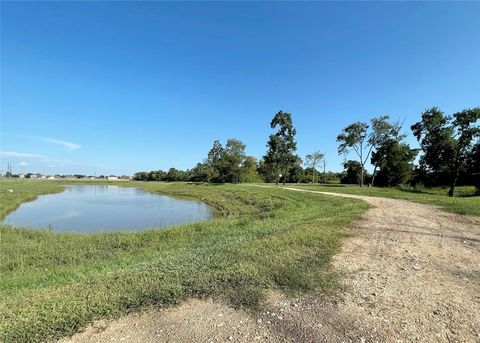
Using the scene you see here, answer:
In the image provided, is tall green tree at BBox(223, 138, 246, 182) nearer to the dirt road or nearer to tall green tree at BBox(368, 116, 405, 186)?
tall green tree at BBox(368, 116, 405, 186)

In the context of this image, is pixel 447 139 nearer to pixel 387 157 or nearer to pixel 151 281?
pixel 387 157

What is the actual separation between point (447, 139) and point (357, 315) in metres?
32.6

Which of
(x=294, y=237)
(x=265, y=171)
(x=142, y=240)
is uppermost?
(x=265, y=171)

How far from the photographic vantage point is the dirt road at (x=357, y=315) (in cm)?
330

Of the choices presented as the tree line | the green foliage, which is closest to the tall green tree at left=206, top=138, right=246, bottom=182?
the tree line

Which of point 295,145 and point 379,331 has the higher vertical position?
point 295,145

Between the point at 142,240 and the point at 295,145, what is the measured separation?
3918cm

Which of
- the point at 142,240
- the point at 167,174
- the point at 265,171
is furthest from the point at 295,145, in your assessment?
the point at 167,174

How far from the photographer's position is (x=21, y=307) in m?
3.92

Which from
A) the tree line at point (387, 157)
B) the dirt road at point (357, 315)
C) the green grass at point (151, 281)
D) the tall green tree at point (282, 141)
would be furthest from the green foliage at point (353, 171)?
the dirt road at point (357, 315)

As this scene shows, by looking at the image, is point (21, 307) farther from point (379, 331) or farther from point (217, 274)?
point (379, 331)

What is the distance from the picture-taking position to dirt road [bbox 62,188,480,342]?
3.30 metres

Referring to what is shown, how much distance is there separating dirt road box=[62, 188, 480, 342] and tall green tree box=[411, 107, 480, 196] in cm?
2890

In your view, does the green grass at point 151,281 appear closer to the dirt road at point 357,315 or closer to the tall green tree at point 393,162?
the dirt road at point 357,315
